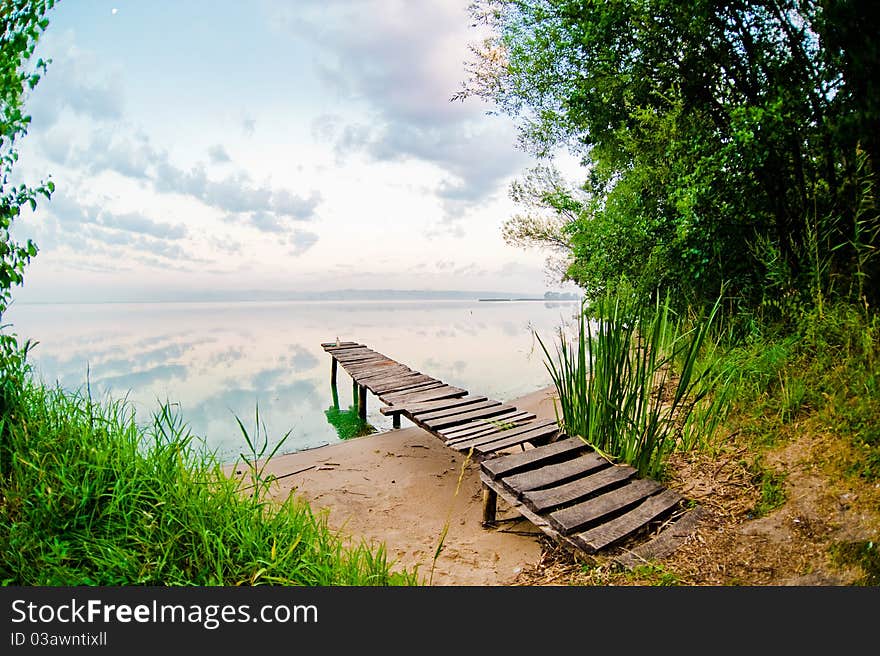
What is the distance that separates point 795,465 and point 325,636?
317cm

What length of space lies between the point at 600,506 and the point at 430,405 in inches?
121

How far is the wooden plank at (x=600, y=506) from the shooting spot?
318 cm

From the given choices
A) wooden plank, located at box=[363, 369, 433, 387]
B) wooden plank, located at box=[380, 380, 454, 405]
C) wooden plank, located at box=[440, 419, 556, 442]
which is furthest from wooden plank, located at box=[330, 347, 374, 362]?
wooden plank, located at box=[440, 419, 556, 442]

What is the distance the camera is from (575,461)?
3971 millimetres

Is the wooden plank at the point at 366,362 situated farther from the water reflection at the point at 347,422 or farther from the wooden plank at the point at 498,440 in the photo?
the wooden plank at the point at 498,440

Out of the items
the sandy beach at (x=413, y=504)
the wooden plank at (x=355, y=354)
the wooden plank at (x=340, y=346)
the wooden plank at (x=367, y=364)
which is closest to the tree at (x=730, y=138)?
the sandy beach at (x=413, y=504)

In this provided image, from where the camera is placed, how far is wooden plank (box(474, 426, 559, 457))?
4523mm

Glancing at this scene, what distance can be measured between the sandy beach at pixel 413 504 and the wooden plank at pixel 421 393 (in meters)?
0.68

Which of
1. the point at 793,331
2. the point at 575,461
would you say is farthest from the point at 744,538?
the point at 793,331

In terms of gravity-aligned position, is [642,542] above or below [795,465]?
below

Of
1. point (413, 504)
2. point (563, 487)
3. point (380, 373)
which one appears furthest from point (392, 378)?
point (563, 487)

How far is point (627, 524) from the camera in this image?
10.4ft

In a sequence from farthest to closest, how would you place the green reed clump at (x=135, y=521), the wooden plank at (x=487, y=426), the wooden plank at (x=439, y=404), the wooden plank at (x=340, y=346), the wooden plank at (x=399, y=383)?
1. the wooden plank at (x=340, y=346)
2. the wooden plank at (x=399, y=383)
3. the wooden plank at (x=439, y=404)
4. the wooden plank at (x=487, y=426)
5. the green reed clump at (x=135, y=521)

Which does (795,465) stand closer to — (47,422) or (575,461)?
(575,461)
